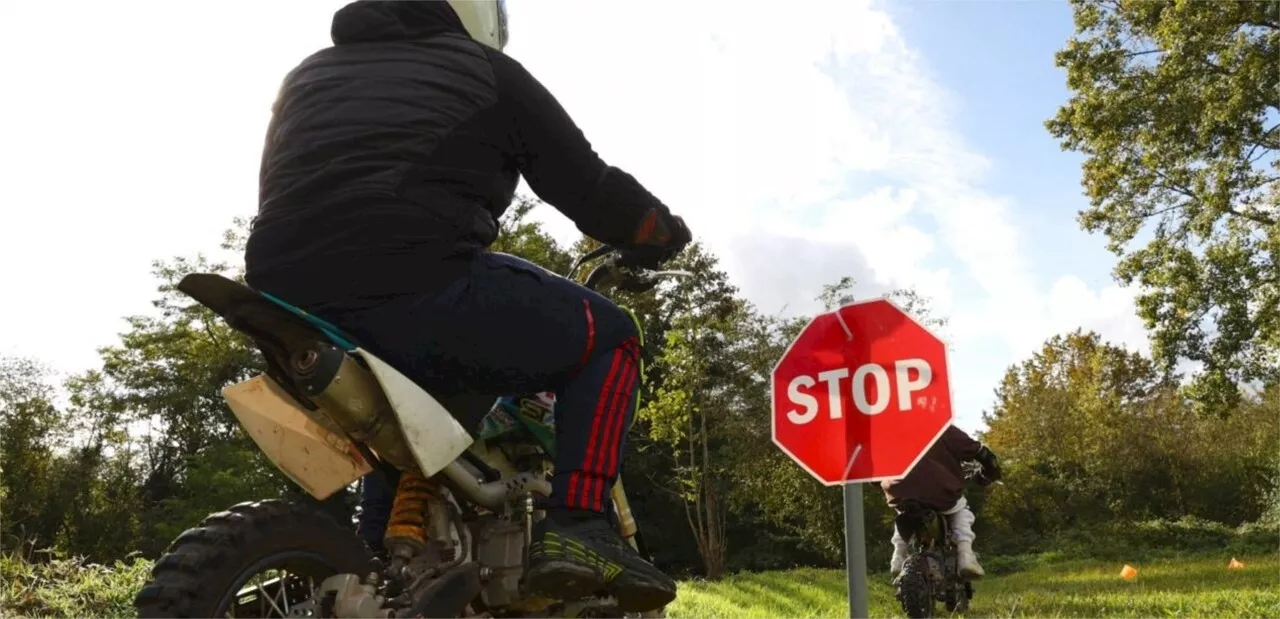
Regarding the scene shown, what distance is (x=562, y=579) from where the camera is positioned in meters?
2.06

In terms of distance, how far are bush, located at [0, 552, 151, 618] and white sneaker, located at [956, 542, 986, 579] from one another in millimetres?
5436

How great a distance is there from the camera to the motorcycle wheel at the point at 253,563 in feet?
6.15

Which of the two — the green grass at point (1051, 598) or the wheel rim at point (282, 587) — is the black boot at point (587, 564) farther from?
the green grass at point (1051, 598)

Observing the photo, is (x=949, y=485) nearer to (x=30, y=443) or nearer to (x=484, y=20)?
(x=484, y=20)

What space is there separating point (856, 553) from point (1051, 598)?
6.08 metres

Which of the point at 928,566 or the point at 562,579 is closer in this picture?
the point at 562,579

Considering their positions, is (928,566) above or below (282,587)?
below

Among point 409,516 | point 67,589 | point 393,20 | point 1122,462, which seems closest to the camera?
point 393,20

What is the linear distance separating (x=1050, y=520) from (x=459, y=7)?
3397 centimetres

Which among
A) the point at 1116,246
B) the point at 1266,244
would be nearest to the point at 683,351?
the point at 1116,246

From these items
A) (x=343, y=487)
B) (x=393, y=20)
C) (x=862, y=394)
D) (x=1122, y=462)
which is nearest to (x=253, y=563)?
(x=343, y=487)

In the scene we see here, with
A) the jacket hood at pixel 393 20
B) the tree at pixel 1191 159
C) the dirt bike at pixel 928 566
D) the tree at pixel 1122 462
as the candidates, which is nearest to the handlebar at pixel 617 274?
the jacket hood at pixel 393 20

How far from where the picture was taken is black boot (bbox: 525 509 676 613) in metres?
2.07

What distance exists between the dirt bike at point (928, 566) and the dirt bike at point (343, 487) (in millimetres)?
4688
